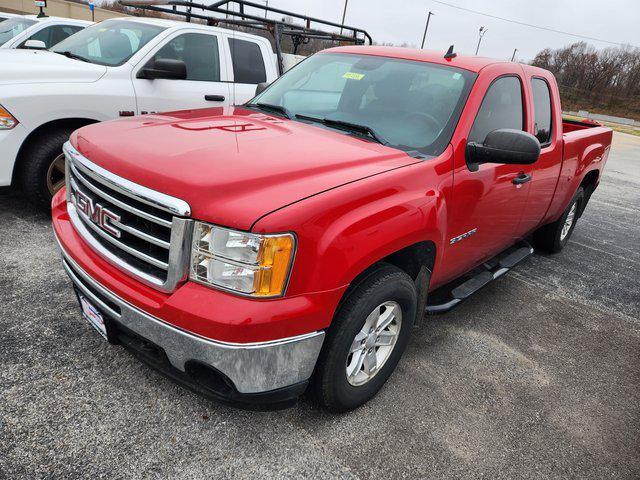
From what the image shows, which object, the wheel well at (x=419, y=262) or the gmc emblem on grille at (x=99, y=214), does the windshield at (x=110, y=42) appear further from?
the wheel well at (x=419, y=262)

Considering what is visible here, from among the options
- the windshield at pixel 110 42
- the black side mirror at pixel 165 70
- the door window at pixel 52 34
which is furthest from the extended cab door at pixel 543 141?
the door window at pixel 52 34

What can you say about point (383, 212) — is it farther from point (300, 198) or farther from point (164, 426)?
point (164, 426)

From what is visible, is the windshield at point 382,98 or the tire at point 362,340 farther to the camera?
the windshield at point 382,98

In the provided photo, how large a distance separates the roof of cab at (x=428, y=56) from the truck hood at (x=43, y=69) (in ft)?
8.12

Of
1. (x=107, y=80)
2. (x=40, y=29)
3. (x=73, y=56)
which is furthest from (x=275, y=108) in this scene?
(x=40, y=29)

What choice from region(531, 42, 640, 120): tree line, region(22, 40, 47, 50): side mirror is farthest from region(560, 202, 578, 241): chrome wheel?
region(531, 42, 640, 120): tree line

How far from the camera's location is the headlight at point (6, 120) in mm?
3750

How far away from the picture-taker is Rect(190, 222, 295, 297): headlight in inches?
67.7

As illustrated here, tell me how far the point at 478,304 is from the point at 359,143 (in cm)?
201

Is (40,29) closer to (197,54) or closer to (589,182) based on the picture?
(197,54)

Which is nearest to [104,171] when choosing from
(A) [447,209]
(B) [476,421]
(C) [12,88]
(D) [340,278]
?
(D) [340,278]

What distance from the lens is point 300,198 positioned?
71.2 inches

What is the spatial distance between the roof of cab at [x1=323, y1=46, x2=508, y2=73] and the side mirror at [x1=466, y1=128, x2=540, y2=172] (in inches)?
22.5

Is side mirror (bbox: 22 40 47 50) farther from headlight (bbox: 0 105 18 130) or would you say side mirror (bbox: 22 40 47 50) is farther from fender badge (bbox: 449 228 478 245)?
fender badge (bbox: 449 228 478 245)
